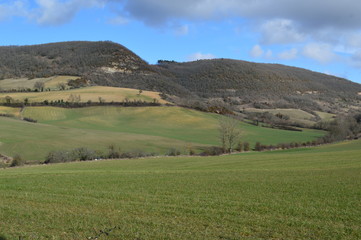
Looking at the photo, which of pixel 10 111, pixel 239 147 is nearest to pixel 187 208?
pixel 239 147

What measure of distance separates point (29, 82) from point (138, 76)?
4638cm

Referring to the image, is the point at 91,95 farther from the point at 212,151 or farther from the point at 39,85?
the point at 212,151

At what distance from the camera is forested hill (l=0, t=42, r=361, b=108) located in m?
162

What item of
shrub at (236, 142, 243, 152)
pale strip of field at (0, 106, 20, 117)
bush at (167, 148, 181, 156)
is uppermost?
pale strip of field at (0, 106, 20, 117)

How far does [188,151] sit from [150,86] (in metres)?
97.5

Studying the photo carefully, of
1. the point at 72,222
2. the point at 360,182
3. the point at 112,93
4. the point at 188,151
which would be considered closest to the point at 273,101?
the point at 112,93

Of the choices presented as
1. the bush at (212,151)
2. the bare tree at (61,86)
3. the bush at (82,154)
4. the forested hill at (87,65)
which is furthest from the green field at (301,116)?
the bush at (82,154)

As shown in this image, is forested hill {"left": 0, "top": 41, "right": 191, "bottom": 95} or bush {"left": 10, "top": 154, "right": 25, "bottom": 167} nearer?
bush {"left": 10, "top": 154, "right": 25, "bottom": 167}

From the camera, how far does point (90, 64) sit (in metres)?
177

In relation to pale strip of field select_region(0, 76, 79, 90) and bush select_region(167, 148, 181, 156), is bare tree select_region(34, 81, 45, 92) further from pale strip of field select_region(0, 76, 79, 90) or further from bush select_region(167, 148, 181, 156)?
bush select_region(167, 148, 181, 156)

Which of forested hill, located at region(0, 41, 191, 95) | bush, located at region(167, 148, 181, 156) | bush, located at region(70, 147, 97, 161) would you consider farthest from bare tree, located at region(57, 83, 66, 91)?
bush, located at region(70, 147, 97, 161)

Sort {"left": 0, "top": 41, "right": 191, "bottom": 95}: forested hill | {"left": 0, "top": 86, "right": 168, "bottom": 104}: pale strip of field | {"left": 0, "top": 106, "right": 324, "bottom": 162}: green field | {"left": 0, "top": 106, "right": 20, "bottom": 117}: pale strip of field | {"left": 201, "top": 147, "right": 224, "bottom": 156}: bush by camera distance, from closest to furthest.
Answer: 1. {"left": 201, "top": 147, "right": 224, "bottom": 156}: bush
2. {"left": 0, "top": 106, "right": 324, "bottom": 162}: green field
3. {"left": 0, "top": 106, "right": 20, "bottom": 117}: pale strip of field
4. {"left": 0, "top": 86, "right": 168, "bottom": 104}: pale strip of field
5. {"left": 0, "top": 41, "right": 191, "bottom": 95}: forested hill

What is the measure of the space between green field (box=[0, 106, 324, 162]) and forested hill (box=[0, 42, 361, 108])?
163ft

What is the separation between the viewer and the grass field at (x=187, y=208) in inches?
482
